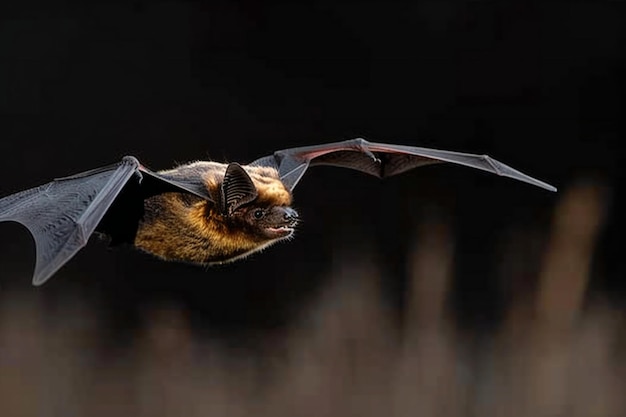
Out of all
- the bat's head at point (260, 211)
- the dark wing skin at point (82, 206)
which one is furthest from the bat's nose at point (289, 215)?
the dark wing skin at point (82, 206)

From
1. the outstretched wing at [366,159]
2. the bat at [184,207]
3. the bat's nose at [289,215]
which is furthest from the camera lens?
the outstretched wing at [366,159]

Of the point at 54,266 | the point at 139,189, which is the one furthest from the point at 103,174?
the point at 54,266

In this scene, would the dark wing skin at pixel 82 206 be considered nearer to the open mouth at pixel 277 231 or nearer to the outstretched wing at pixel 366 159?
the open mouth at pixel 277 231

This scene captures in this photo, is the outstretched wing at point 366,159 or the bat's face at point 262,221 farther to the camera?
the outstretched wing at point 366,159

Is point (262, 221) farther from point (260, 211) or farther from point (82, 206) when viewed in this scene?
point (82, 206)

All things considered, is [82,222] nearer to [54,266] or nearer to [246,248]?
[54,266]

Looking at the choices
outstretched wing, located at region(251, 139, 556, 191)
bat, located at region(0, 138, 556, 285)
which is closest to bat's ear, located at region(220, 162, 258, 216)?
bat, located at region(0, 138, 556, 285)
